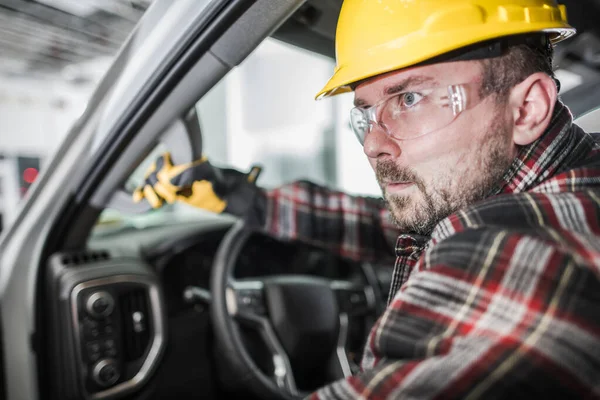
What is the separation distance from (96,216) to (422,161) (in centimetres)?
108

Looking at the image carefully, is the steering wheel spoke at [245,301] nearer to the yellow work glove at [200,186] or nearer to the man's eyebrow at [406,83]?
the yellow work glove at [200,186]

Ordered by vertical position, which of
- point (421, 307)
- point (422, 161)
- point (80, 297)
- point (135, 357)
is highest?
point (422, 161)

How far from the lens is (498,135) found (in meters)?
0.95

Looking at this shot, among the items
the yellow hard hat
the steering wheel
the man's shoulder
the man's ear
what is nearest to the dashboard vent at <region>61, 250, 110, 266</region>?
the steering wheel

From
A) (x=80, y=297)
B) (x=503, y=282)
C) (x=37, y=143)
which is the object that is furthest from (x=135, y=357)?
(x=37, y=143)

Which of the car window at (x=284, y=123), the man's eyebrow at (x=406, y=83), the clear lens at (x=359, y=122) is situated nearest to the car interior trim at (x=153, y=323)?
the clear lens at (x=359, y=122)

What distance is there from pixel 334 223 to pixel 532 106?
3.09 feet

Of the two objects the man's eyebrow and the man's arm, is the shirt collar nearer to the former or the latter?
the man's eyebrow

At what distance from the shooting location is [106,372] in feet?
4.84

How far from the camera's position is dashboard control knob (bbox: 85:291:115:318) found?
56.6 inches

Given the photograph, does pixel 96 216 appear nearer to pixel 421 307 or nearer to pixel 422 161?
pixel 422 161

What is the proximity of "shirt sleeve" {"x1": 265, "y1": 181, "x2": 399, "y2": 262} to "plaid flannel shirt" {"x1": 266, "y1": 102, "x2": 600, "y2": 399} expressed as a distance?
3.19 feet

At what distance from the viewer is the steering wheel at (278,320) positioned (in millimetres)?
1724

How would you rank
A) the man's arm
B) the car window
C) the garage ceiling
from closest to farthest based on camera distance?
the man's arm → the garage ceiling → the car window
